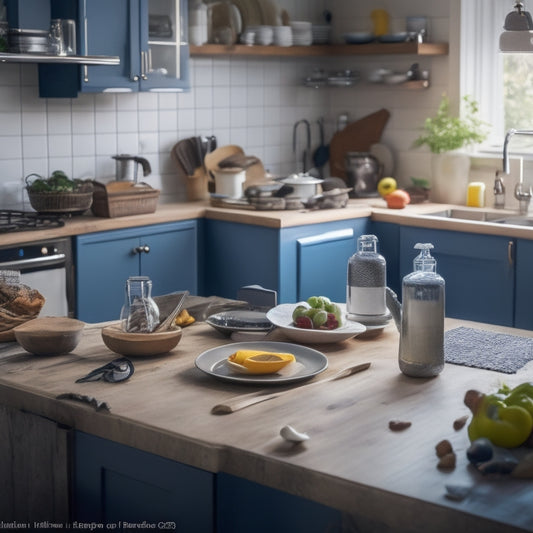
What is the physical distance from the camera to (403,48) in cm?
553

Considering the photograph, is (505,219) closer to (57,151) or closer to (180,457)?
(57,151)

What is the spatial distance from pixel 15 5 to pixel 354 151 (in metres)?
2.38

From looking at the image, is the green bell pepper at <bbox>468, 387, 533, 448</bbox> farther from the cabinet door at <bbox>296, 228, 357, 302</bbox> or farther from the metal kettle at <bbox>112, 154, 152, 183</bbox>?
the metal kettle at <bbox>112, 154, 152, 183</bbox>

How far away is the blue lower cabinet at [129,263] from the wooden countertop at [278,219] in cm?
4

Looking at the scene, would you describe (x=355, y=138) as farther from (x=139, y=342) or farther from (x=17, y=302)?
(x=139, y=342)

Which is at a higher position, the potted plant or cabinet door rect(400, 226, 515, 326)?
the potted plant

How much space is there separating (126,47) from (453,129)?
6.04ft

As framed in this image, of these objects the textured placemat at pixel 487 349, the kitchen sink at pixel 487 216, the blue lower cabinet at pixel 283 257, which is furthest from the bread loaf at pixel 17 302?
the kitchen sink at pixel 487 216

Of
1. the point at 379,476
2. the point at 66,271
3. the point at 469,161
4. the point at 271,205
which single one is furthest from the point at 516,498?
the point at 469,161

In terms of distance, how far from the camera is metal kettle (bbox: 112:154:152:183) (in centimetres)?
511

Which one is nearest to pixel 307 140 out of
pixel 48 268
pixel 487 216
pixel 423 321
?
pixel 487 216

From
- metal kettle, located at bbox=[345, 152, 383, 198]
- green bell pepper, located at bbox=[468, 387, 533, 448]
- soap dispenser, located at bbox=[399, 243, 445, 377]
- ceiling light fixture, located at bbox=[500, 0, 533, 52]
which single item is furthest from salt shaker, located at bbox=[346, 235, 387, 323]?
metal kettle, located at bbox=[345, 152, 383, 198]

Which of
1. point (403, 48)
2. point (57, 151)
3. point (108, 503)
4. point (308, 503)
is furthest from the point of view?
point (403, 48)

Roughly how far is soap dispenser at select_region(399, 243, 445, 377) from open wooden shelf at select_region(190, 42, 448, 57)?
331 centimetres
